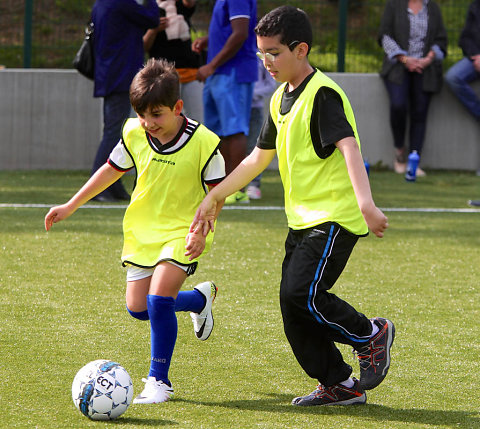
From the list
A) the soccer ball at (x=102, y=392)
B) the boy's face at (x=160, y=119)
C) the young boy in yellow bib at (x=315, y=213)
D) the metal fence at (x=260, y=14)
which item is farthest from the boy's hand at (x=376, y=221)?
the metal fence at (x=260, y=14)

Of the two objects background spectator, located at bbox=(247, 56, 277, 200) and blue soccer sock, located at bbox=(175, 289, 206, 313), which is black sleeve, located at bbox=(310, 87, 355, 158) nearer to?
blue soccer sock, located at bbox=(175, 289, 206, 313)

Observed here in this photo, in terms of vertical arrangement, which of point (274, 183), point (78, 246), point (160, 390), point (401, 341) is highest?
point (160, 390)

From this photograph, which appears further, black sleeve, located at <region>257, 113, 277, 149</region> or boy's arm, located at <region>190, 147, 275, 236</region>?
black sleeve, located at <region>257, 113, 277, 149</region>

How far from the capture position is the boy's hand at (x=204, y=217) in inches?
150

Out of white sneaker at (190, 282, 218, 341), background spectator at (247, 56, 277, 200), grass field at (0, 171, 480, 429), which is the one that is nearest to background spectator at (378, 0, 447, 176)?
background spectator at (247, 56, 277, 200)

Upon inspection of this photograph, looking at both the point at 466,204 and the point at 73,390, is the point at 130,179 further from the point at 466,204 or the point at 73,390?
the point at 73,390

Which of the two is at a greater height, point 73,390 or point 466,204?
point 73,390

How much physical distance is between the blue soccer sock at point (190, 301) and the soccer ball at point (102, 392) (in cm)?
77

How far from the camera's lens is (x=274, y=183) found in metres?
10.5

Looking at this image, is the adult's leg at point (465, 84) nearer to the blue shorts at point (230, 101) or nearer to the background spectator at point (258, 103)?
the background spectator at point (258, 103)

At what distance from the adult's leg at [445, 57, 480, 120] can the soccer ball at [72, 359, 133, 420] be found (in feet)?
29.3

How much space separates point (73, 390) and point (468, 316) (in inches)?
97.0

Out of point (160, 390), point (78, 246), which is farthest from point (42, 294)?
point (160, 390)

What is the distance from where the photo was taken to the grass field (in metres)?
3.77
